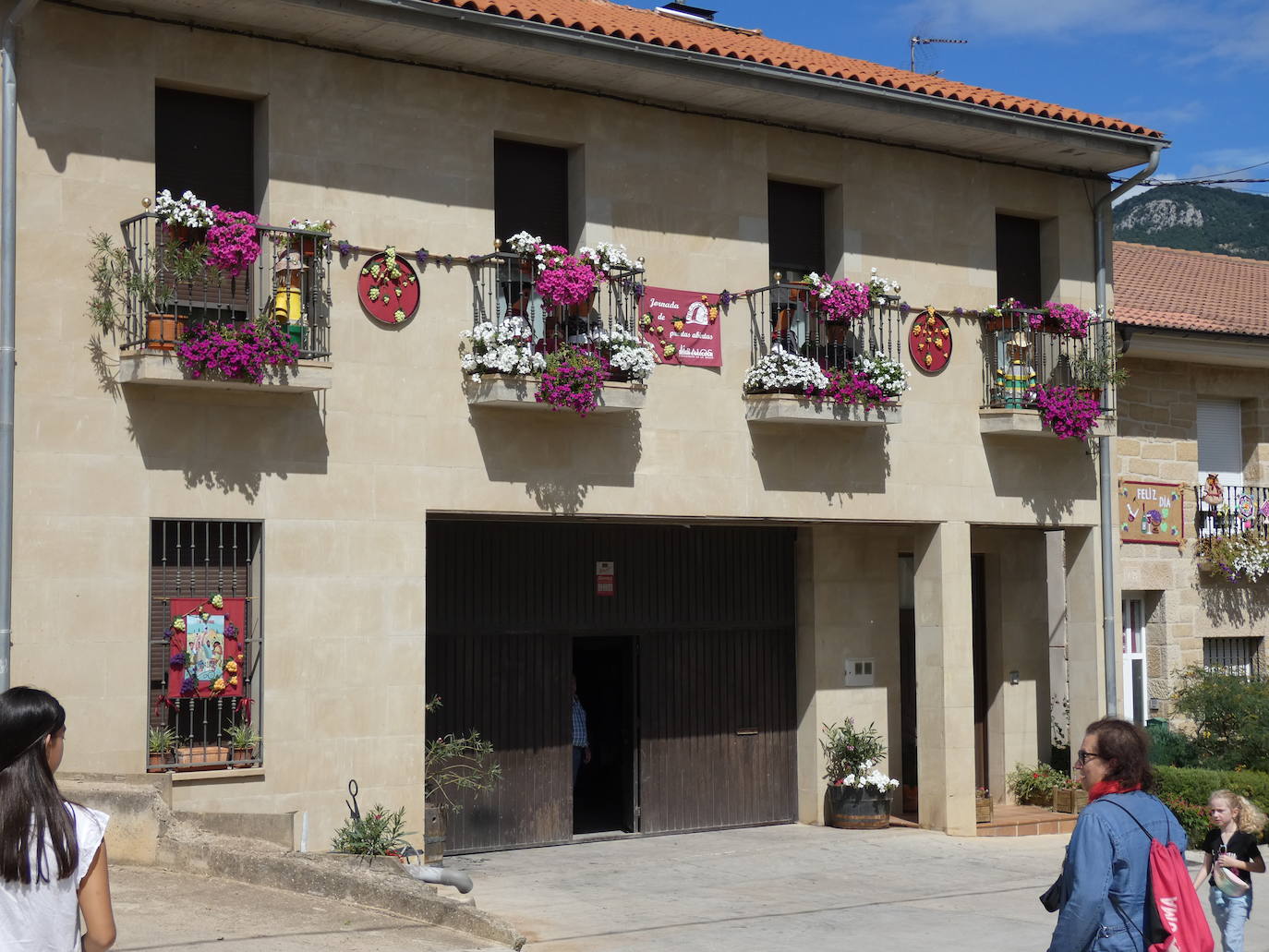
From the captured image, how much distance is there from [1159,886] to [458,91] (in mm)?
10133

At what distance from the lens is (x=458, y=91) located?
13.8 metres

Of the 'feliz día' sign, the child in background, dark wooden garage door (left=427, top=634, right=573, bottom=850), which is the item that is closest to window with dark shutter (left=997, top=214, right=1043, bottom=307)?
the 'feliz día' sign

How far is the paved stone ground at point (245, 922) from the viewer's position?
900 centimetres

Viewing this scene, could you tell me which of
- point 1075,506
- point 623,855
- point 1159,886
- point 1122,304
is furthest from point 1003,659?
point 1159,886

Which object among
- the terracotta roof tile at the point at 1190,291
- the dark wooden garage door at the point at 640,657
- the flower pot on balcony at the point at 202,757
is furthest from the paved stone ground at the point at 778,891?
the terracotta roof tile at the point at 1190,291

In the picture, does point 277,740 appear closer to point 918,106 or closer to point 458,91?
point 458,91

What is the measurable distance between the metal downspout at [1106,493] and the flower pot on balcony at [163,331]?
10.1 meters

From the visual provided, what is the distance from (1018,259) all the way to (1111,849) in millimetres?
13281

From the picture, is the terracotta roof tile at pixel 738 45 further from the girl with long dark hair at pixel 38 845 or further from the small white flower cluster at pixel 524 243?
the girl with long dark hair at pixel 38 845

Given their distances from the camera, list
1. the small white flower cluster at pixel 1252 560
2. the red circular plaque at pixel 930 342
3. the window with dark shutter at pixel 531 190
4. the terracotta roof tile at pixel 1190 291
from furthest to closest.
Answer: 1. the small white flower cluster at pixel 1252 560
2. the terracotta roof tile at pixel 1190 291
3. the red circular plaque at pixel 930 342
4. the window with dark shutter at pixel 531 190

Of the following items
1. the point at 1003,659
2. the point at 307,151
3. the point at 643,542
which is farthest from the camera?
the point at 1003,659

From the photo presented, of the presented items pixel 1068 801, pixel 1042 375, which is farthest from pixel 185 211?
pixel 1068 801

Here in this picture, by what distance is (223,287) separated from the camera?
1277 cm

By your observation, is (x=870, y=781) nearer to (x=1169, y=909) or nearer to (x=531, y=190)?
(x=531, y=190)
